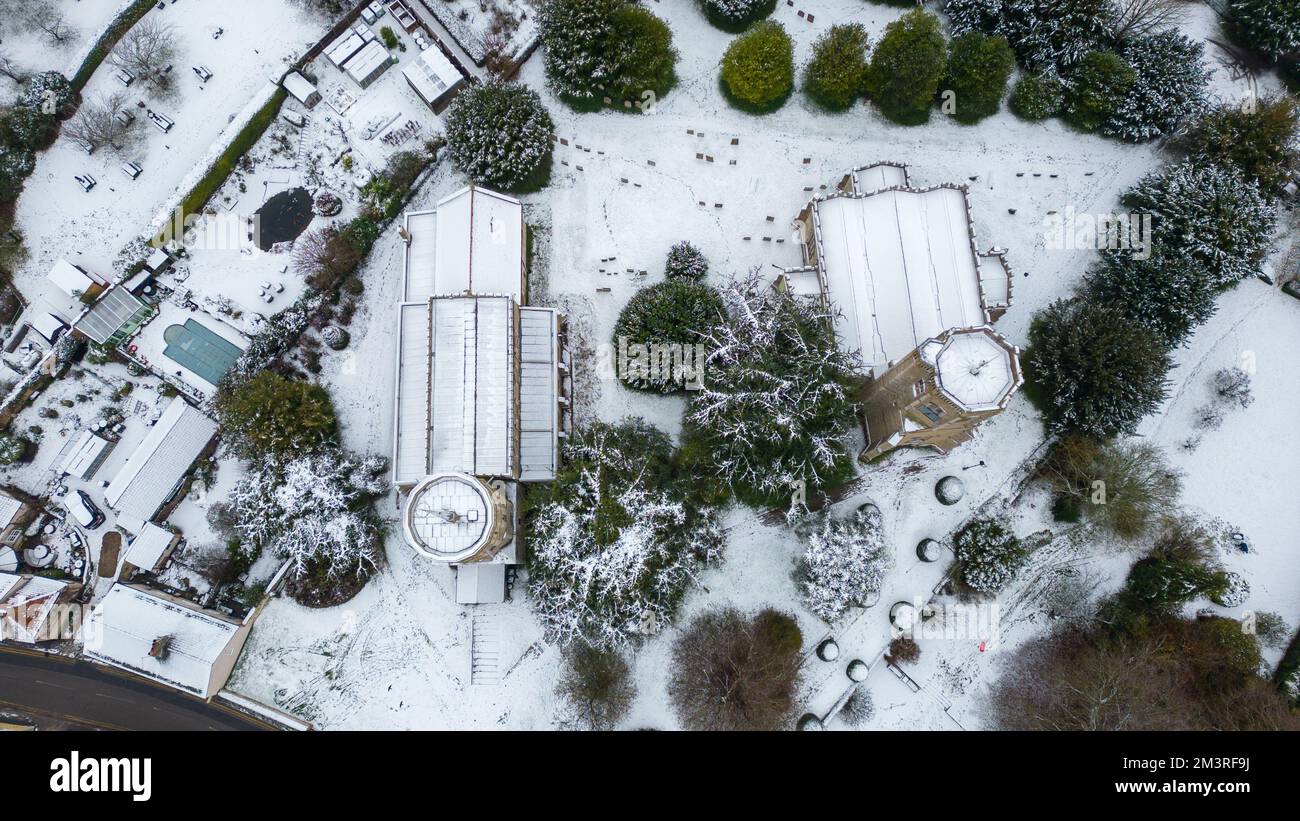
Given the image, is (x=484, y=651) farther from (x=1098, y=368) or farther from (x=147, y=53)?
(x=147, y=53)

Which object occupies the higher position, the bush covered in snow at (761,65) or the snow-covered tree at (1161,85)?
the bush covered in snow at (761,65)

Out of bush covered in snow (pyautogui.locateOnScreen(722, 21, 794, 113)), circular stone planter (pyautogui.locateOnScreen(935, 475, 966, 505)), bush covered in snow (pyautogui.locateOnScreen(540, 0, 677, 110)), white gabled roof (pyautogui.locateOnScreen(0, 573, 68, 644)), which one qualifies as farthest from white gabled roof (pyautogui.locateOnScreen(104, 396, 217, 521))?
circular stone planter (pyautogui.locateOnScreen(935, 475, 966, 505))

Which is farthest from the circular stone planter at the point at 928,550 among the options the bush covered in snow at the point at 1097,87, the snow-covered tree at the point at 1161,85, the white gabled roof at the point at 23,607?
the white gabled roof at the point at 23,607

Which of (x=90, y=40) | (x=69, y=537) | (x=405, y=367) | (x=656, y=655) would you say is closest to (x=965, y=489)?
(x=656, y=655)

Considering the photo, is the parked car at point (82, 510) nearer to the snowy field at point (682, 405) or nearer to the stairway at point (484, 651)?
the snowy field at point (682, 405)

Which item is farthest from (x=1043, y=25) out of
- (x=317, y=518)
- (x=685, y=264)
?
(x=317, y=518)

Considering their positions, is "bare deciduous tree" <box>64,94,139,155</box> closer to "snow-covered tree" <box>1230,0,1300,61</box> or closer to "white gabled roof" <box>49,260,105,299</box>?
"white gabled roof" <box>49,260,105,299</box>

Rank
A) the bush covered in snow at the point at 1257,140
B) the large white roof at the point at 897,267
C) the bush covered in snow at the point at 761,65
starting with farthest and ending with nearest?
the bush covered in snow at the point at 761,65 < the bush covered in snow at the point at 1257,140 < the large white roof at the point at 897,267

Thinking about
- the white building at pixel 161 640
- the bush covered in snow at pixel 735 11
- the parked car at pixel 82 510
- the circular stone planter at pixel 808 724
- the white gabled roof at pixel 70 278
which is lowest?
the circular stone planter at pixel 808 724
